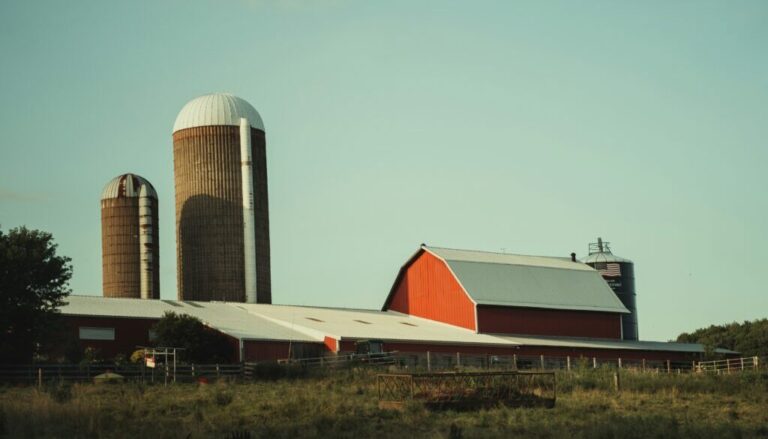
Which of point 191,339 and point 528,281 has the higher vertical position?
point 528,281

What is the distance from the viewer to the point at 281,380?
42625 millimetres

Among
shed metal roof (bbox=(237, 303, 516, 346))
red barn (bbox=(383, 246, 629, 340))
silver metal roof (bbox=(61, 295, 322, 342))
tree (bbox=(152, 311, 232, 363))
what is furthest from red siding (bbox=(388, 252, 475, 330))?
tree (bbox=(152, 311, 232, 363))

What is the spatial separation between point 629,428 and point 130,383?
Result: 18458 millimetres

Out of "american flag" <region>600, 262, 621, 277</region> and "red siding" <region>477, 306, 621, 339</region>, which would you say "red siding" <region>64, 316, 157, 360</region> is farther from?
"american flag" <region>600, 262, 621, 277</region>

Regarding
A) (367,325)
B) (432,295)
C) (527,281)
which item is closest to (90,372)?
(367,325)

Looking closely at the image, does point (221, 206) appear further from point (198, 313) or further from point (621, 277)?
point (621, 277)

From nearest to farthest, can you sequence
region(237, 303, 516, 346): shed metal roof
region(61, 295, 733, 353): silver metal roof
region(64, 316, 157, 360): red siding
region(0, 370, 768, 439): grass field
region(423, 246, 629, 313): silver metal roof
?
1. region(0, 370, 768, 439): grass field
2. region(64, 316, 157, 360): red siding
3. region(61, 295, 733, 353): silver metal roof
4. region(237, 303, 516, 346): shed metal roof
5. region(423, 246, 629, 313): silver metal roof

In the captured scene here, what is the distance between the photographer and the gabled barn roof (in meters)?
63.1

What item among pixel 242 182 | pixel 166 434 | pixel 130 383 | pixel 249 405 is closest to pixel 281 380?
pixel 130 383

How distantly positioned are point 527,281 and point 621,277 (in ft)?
36.2

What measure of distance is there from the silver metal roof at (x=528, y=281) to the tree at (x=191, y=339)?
55.5 ft

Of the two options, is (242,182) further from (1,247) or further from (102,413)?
(102,413)

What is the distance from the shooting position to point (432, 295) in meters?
64.3

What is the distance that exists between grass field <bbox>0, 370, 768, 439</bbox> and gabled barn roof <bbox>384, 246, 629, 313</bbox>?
2176cm
